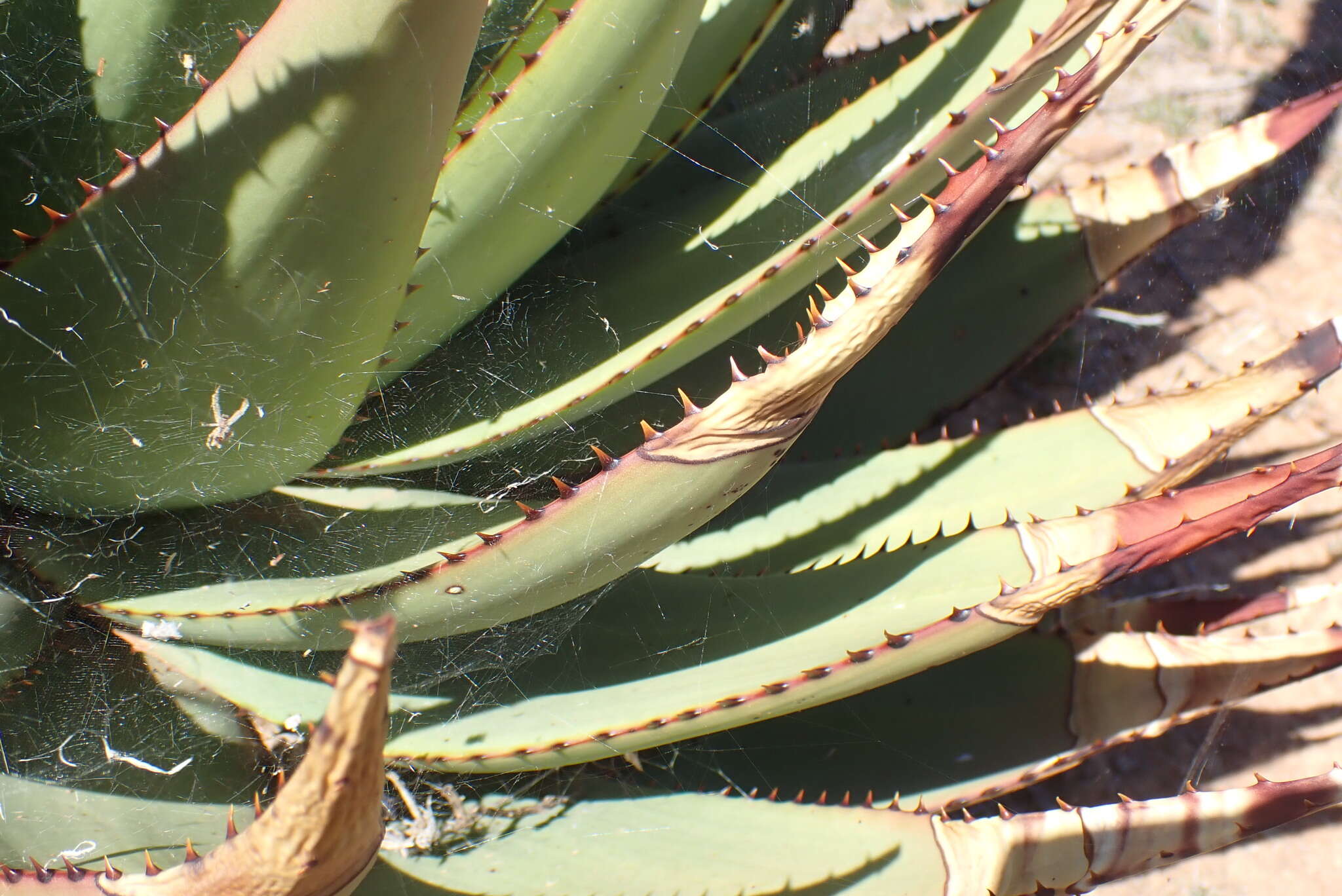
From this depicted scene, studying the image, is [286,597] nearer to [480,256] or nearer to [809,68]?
[480,256]

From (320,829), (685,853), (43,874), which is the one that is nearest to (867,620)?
(685,853)

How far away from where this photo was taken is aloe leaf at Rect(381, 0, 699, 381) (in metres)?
0.77

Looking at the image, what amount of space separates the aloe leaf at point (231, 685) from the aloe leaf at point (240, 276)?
160 millimetres

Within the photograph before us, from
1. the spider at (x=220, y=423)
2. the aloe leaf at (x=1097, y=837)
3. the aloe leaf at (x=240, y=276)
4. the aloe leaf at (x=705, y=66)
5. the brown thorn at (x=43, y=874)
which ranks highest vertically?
the aloe leaf at (x=705, y=66)

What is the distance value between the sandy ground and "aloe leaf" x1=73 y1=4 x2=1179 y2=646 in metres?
0.89

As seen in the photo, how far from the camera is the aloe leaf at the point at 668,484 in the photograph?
58cm

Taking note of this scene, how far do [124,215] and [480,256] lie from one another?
12.4 inches

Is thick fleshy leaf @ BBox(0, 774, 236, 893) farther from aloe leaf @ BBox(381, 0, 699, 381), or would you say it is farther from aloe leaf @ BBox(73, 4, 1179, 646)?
aloe leaf @ BBox(381, 0, 699, 381)

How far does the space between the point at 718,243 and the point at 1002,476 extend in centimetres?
42

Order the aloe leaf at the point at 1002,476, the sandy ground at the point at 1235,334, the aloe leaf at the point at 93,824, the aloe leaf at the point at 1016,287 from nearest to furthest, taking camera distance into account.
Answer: the aloe leaf at the point at 93,824 → the aloe leaf at the point at 1002,476 → the aloe leaf at the point at 1016,287 → the sandy ground at the point at 1235,334

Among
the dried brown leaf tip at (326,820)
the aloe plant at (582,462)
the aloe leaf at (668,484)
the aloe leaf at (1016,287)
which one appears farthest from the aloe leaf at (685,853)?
the aloe leaf at (1016,287)

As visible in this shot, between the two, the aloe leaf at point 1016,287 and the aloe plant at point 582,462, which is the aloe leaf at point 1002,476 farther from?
the aloe leaf at point 1016,287

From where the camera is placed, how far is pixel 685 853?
33.8 inches

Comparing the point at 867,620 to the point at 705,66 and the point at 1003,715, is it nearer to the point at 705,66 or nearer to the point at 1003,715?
the point at 1003,715
